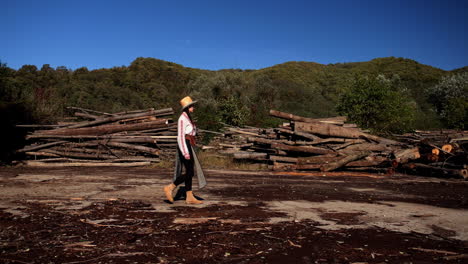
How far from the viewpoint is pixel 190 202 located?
20.8 feet

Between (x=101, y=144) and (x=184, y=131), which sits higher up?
(x=184, y=131)

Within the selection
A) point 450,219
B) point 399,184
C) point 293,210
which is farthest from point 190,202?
point 399,184

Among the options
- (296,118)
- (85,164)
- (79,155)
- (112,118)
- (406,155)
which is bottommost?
(85,164)

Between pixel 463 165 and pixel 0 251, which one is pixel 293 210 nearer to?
pixel 0 251

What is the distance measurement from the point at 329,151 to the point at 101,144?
9.60m

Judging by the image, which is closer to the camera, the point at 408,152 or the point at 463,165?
the point at 463,165

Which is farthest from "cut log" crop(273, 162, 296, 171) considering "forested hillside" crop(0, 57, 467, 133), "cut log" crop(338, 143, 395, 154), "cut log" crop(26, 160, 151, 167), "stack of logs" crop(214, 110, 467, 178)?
Answer: "forested hillside" crop(0, 57, 467, 133)

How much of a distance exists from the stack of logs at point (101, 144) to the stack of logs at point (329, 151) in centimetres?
369

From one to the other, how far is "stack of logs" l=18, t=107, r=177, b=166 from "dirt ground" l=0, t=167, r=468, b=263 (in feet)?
19.1

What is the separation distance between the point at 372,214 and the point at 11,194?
7280 mm

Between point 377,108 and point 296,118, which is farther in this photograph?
point 377,108

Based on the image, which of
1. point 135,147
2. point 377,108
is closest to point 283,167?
point 135,147

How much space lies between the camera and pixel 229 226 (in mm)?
4766

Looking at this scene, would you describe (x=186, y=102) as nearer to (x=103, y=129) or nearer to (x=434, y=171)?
(x=103, y=129)
